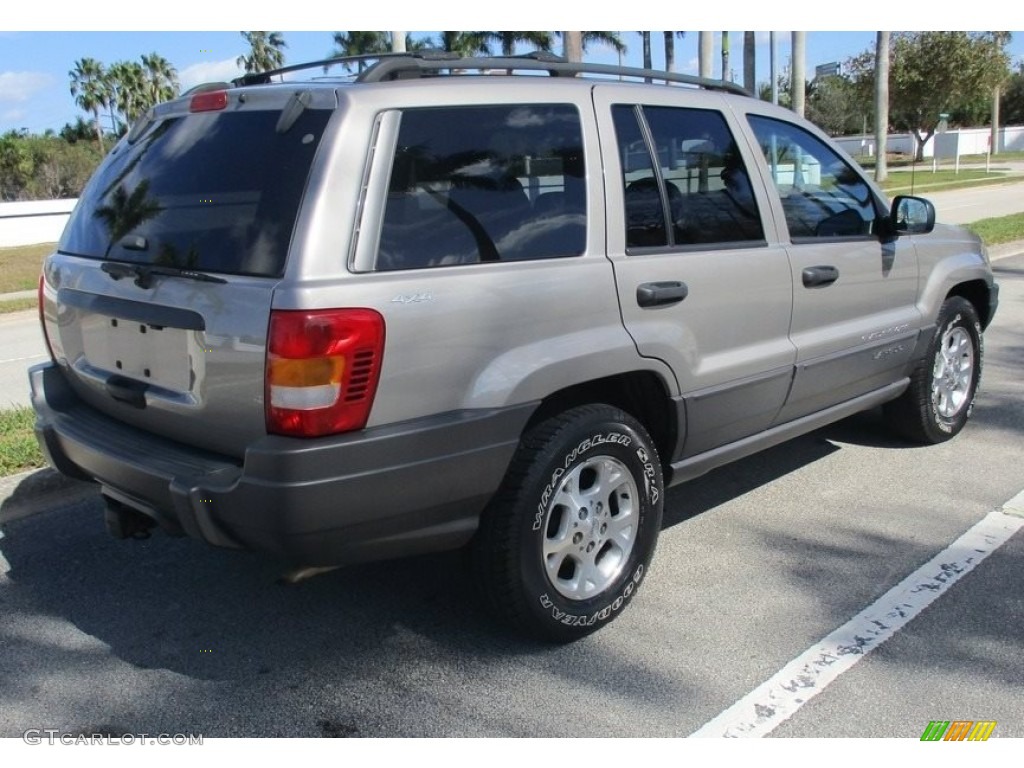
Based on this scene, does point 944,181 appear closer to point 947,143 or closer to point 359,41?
point 947,143

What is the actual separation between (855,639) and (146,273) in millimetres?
2709

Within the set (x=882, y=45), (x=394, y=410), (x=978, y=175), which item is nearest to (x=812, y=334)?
(x=394, y=410)

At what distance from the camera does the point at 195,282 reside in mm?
3104

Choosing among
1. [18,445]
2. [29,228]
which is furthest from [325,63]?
[29,228]

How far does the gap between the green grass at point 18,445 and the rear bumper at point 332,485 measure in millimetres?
1644

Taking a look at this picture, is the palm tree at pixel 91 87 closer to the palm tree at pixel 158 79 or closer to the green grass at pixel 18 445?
the palm tree at pixel 158 79

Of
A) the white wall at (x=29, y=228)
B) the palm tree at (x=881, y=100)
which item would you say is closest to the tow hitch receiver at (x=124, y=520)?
the white wall at (x=29, y=228)

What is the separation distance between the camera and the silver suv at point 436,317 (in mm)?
2908

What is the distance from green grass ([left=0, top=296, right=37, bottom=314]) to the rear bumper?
11304 millimetres

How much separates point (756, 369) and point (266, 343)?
2.14 m

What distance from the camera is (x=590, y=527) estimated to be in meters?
3.55

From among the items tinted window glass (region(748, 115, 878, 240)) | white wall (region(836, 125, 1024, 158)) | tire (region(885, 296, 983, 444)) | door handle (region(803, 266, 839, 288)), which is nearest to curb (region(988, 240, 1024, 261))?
tire (region(885, 296, 983, 444))

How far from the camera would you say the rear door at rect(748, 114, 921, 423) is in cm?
439
